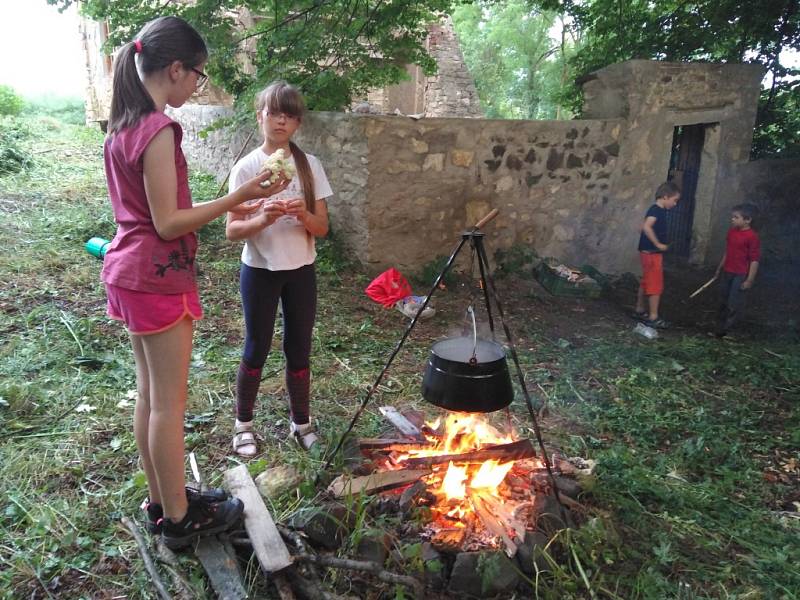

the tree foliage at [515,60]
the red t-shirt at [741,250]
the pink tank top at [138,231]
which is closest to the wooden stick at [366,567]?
the pink tank top at [138,231]

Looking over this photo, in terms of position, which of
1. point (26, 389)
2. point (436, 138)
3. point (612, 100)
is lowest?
point (26, 389)

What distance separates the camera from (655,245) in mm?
5844

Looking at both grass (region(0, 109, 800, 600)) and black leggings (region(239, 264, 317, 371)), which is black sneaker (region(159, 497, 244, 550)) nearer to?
grass (region(0, 109, 800, 600))

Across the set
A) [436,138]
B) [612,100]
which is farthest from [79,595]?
[612,100]

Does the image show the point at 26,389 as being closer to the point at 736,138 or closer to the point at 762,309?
the point at 762,309

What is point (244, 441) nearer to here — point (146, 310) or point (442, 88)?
point (146, 310)

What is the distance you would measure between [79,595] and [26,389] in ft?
5.91

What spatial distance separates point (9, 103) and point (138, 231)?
1702 centimetres

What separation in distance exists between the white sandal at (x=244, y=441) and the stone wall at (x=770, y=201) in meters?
7.00

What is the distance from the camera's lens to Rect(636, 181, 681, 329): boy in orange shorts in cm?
582

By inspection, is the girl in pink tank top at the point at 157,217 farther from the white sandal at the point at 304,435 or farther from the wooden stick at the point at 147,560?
the white sandal at the point at 304,435

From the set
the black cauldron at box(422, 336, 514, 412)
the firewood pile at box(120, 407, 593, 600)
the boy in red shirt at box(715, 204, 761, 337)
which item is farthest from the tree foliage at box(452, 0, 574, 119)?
the black cauldron at box(422, 336, 514, 412)

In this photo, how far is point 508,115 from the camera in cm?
1953

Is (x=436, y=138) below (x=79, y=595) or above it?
above
